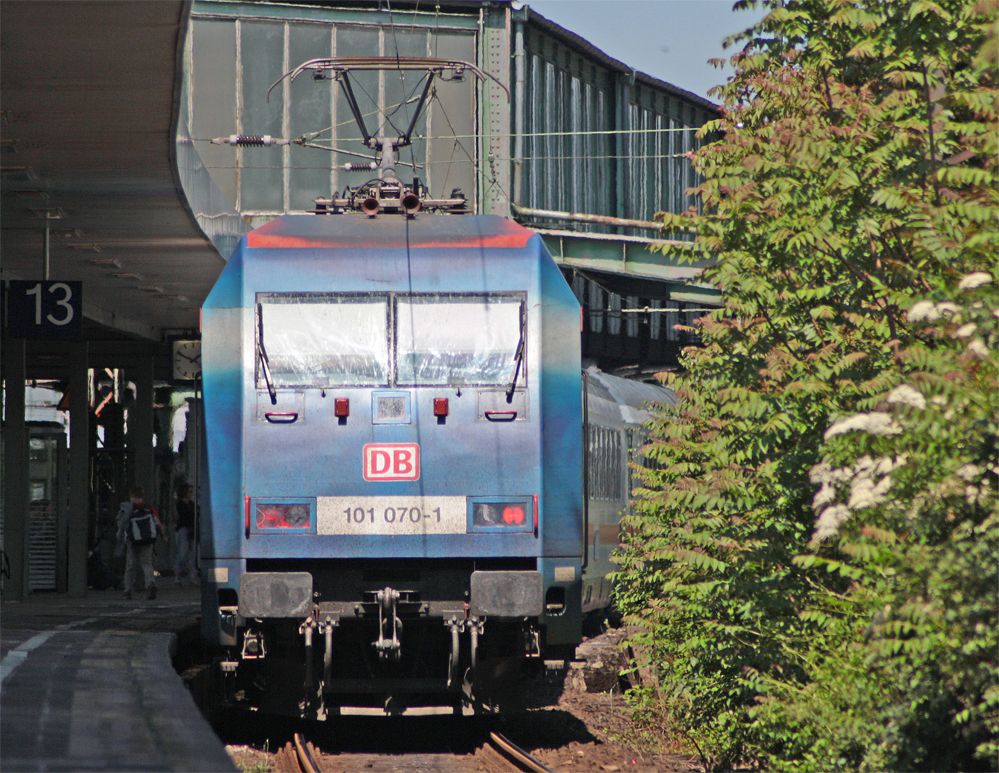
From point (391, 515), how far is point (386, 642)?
0.88m

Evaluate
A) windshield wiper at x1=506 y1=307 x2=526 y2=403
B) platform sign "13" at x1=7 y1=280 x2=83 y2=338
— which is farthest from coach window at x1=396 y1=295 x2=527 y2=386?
platform sign "13" at x1=7 y1=280 x2=83 y2=338

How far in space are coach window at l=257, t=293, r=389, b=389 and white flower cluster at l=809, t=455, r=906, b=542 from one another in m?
3.94

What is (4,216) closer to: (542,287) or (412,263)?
(412,263)

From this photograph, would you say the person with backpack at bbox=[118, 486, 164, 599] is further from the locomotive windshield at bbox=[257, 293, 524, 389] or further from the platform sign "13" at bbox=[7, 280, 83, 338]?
the locomotive windshield at bbox=[257, 293, 524, 389]

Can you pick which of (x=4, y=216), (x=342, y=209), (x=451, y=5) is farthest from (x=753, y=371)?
(x=451, y=5)

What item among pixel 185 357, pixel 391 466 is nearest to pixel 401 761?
pixel 391 466

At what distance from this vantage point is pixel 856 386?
27.7 feet

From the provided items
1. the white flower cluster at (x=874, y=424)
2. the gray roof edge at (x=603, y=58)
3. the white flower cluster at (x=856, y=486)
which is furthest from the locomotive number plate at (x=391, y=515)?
the gray roof edge at (x=603, y=58)

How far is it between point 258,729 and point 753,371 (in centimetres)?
577

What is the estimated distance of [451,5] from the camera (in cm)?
3156

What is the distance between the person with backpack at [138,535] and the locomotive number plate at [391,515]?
29.8ft

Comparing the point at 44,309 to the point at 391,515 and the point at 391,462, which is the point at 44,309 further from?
the point at 391,515

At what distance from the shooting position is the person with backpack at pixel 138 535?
18.6 m

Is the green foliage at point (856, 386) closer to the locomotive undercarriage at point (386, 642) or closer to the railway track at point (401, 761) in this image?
the locomotive undercarriage at point (386, 642)
